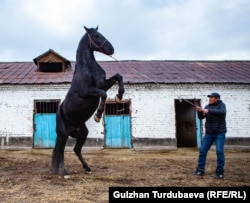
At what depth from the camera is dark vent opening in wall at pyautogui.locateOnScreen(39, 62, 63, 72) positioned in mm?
15957

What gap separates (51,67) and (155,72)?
5848mm

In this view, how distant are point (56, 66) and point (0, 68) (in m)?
3.30

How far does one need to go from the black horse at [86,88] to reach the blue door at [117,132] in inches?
305

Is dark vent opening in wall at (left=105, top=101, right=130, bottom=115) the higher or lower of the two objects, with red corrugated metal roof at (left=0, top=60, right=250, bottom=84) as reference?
lower

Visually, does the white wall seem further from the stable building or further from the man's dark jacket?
the man's dark jacket

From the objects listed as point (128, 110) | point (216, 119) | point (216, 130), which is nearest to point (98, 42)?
point (216, 119)

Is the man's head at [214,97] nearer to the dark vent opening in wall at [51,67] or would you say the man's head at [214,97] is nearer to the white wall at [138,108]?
the white wall at [138,108]

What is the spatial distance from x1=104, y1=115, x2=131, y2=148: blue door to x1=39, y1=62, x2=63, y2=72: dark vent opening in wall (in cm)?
420

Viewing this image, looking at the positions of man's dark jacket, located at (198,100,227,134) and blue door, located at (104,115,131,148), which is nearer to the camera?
man's dark jacket, located at (198,100,227,134)

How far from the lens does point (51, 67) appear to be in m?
16.3

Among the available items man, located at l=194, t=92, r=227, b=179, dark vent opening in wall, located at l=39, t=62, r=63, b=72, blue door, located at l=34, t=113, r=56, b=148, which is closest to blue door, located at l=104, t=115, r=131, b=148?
blue door, located at l=34, t=113, r=56, b=148

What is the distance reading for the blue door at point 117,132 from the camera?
14.0 metres

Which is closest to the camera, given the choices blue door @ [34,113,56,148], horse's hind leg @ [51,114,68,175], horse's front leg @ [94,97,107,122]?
horse's front leg @ [94,97,107,122]

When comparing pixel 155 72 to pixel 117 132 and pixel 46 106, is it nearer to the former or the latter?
pixel 117 132
